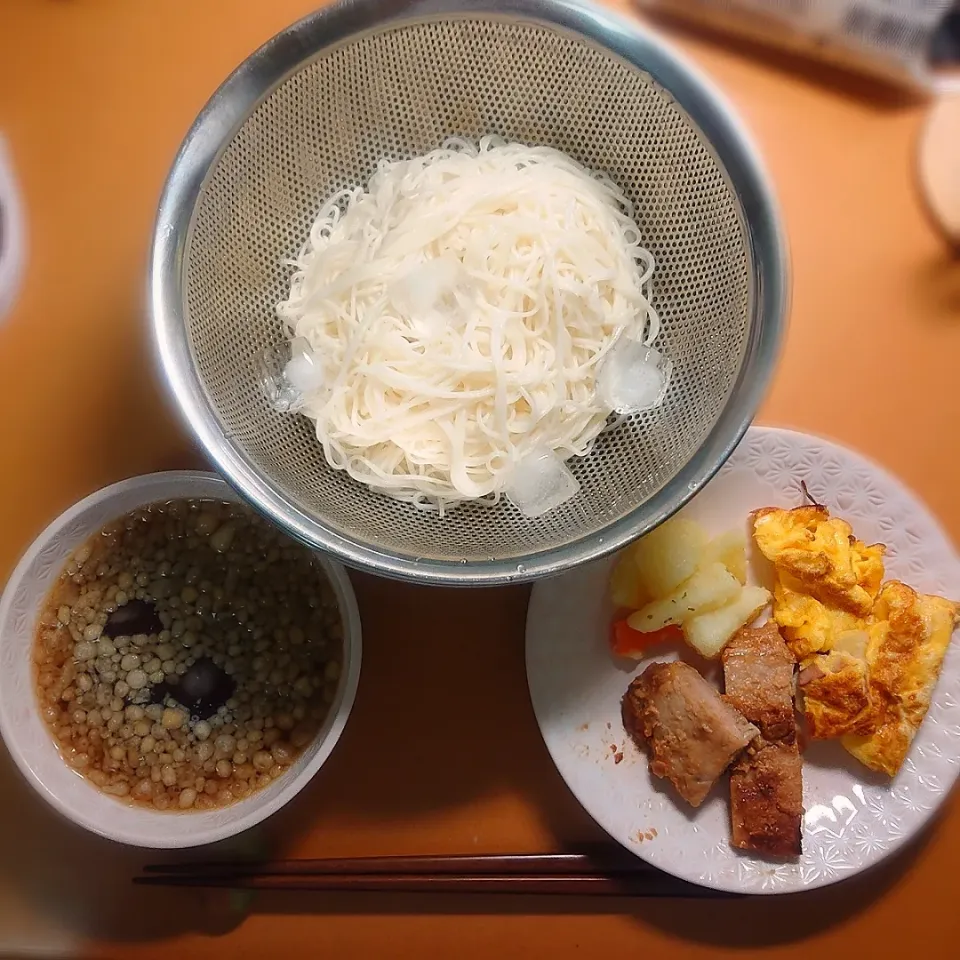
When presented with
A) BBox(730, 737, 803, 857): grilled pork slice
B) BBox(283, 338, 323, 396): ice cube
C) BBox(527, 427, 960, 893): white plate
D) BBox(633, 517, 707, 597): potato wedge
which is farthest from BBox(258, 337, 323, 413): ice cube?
BBox(730, 737, 803, 857): grilled pork slice

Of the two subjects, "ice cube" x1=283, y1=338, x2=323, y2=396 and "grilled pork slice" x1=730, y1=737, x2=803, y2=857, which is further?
"grilled pork slice" x1=730, y1=737, x2=803, y2=857

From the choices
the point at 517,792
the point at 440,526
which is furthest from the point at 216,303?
the point at 517,792

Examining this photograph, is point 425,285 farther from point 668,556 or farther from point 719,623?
point 719,623

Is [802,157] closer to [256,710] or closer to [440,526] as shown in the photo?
[440,526]

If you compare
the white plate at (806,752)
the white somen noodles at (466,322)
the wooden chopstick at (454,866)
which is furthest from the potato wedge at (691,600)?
the wooden chopstick at (454,866)

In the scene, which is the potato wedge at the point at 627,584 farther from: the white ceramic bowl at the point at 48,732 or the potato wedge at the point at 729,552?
the white ceramic bowl at the point at 48,732

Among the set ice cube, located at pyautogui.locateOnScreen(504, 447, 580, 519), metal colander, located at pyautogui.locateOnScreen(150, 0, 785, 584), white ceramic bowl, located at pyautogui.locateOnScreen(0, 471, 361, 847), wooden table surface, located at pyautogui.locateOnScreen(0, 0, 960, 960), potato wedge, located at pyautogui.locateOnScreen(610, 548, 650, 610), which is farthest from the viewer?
wooden table surface, located at pyautogui.locateOnScreen(0, 0, 960, 960)

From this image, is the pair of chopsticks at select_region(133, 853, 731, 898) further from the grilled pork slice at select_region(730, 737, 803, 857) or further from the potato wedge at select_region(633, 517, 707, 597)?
the potato wedge at select_region(633, 517, 707, 597)

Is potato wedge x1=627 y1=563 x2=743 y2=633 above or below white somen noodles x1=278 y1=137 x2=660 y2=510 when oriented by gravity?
below

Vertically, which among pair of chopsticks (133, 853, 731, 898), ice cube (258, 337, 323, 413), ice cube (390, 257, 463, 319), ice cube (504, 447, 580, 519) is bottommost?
pair of chopsticks (133, 853, 731, 898)
